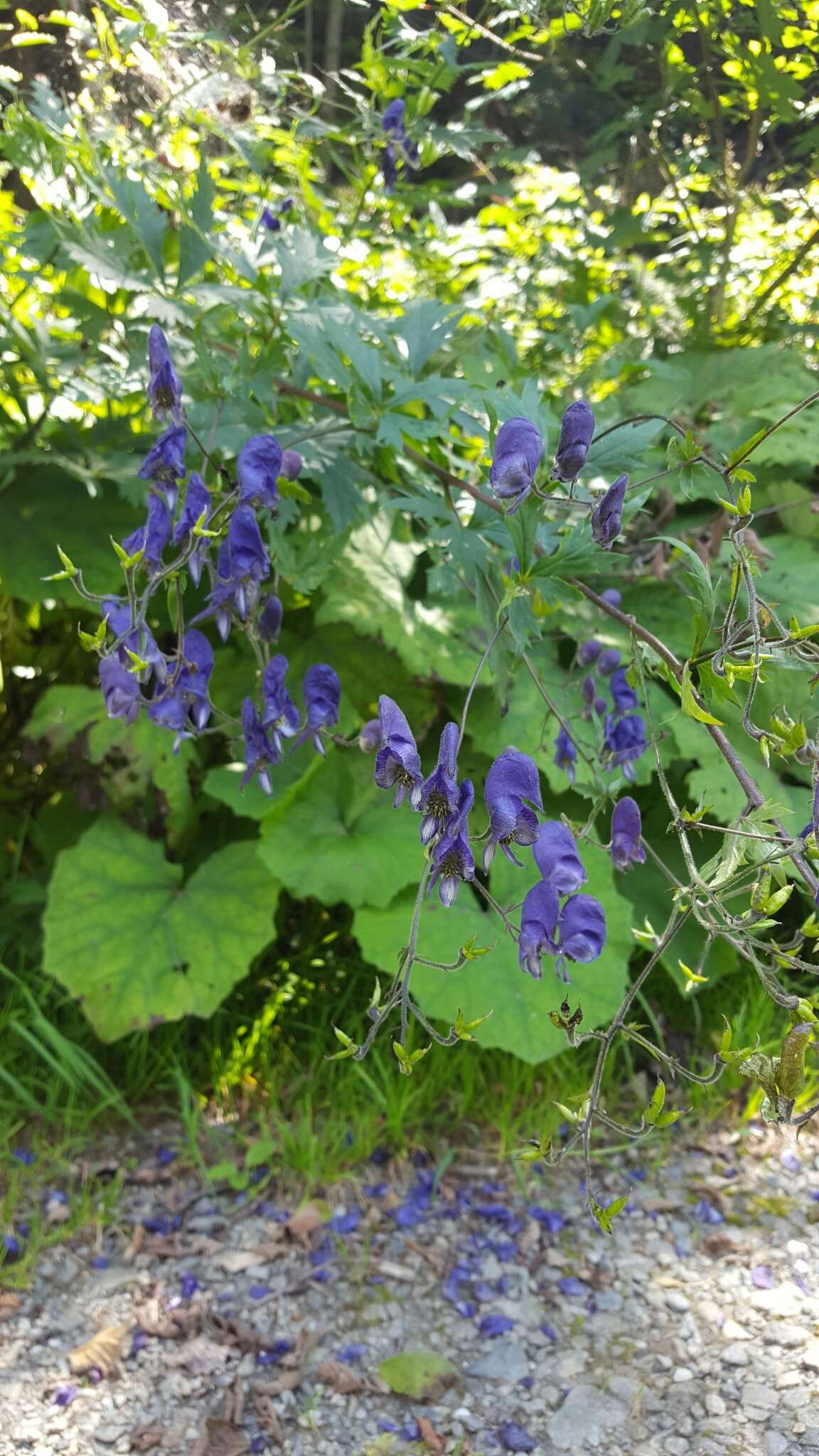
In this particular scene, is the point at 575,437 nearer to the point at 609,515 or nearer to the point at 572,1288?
the point at 609,515

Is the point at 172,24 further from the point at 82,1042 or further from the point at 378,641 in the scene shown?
the point at 82,1042

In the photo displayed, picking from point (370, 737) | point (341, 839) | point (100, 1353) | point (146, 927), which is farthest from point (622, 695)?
point (100, 1353)

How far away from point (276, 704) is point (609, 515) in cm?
48

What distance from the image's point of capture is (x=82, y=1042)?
2.26m

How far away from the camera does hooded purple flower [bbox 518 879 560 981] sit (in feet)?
3.39

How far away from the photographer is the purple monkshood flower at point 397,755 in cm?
95

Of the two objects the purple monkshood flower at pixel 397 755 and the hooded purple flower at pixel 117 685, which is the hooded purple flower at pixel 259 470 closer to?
the hooded purple flower at pixel 117 685

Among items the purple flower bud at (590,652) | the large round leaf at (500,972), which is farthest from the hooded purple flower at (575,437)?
the large round leaf at (500,972)

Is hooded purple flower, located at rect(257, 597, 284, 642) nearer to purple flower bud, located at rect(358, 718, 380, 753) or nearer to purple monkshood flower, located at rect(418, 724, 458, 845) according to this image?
purple flower bud, located at rect(358, 718, 380, 753)

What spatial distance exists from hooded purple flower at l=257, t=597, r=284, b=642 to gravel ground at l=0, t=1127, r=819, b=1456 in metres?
1.16

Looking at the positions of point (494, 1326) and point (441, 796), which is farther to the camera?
point (494, 1326)

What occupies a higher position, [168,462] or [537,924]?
[168,462]

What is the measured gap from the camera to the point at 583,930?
102 centimetres

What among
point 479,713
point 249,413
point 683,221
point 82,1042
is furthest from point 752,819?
point 683,221
